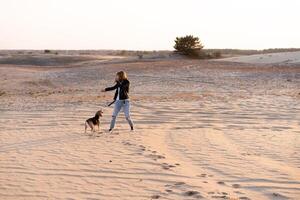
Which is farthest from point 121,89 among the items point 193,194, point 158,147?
point 193,194

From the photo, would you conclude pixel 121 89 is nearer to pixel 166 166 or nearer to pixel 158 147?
pixel 158 147

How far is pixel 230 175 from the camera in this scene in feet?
25.2

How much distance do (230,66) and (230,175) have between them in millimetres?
26719

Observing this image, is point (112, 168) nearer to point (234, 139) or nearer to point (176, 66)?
A: point (234, 139)

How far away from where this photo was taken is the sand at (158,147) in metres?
7.01

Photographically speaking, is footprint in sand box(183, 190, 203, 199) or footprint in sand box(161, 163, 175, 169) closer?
footprint in sand box(183, 190, 203, 199)

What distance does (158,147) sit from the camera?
992 cm

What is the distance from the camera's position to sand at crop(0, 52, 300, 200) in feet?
23.0
